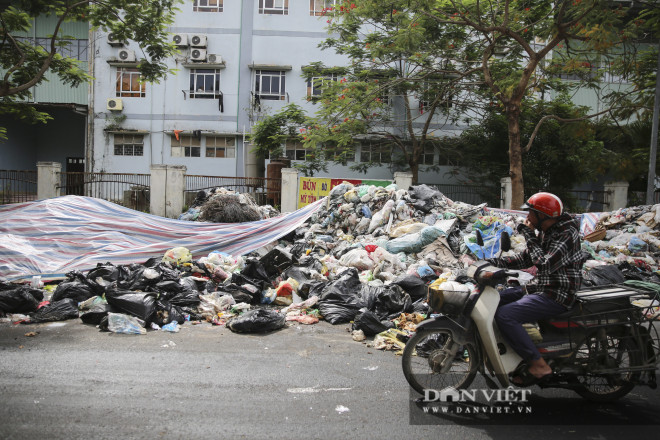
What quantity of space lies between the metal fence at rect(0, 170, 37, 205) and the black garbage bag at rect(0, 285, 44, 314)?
9411mm

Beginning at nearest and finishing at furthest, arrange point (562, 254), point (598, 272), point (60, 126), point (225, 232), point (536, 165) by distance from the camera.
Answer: point (562, 254), point (598, 272), point (225, 232), point (536, 165), point (60, 126)

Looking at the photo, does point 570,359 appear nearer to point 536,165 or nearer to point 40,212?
point 40,212

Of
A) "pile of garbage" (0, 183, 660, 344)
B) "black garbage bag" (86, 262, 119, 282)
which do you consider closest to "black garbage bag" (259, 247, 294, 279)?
"pile of garbage" (0, 183, 660, 344)

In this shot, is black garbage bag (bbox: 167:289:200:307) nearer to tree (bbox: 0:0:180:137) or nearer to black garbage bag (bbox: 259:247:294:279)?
black garbage bag (bbox: 259:247:294:279)

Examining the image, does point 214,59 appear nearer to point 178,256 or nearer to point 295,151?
point 295,151

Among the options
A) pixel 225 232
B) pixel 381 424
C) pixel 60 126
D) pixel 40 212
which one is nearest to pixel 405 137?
pixel 225 232

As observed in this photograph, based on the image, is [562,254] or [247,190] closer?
[562,254]

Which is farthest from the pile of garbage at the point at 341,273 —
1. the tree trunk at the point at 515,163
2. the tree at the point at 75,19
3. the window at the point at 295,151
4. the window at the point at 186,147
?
the window at the point at 186,147

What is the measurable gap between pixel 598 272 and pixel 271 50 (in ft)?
59.8

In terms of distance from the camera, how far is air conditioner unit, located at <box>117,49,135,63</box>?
21.2 metres

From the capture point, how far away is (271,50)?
21.6 m

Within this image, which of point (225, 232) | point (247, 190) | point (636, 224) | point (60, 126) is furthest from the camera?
point (60, 126)

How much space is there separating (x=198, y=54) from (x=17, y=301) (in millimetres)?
17928

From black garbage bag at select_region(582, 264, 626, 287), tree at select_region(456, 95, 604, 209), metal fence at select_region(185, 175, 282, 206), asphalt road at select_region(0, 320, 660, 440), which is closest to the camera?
asphalt road at select_region(0, 320, 660, 440)
